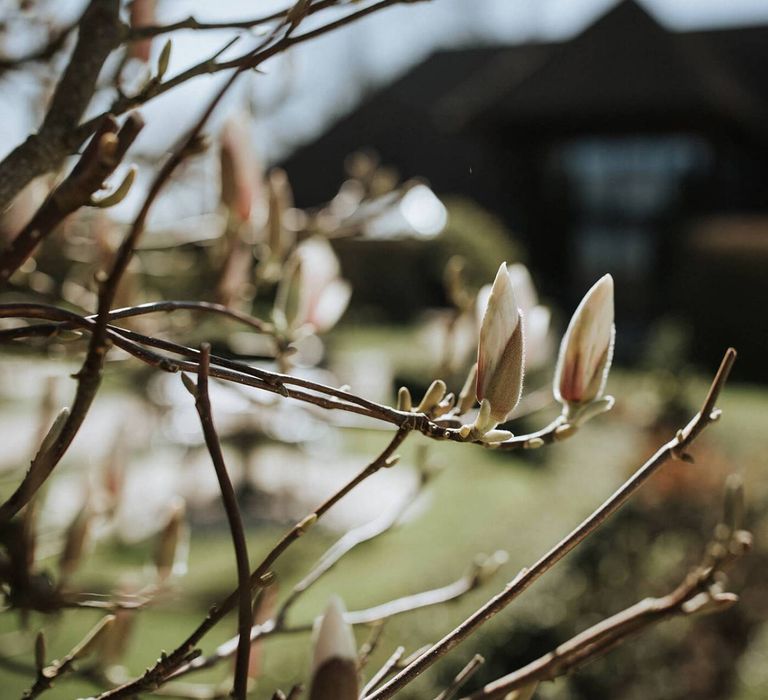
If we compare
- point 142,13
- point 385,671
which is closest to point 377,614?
point 385,671

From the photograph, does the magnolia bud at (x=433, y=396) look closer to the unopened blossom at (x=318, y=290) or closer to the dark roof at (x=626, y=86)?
the unopened blossom at (x=318, y=290)

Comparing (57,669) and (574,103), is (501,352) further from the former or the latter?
(574,103)

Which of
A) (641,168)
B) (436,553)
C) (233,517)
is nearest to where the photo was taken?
(233,517)

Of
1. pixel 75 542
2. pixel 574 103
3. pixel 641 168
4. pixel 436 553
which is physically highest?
pixel 75 542

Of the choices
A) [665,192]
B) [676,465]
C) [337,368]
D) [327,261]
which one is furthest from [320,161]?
[327,261]

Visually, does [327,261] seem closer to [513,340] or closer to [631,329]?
[513,340]

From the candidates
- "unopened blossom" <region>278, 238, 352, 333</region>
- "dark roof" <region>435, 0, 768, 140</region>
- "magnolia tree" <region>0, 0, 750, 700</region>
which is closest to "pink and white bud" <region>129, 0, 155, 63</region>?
"magnolia tree" <region>0, 0, 750, 700</region>

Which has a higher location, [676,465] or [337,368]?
[676,465]
